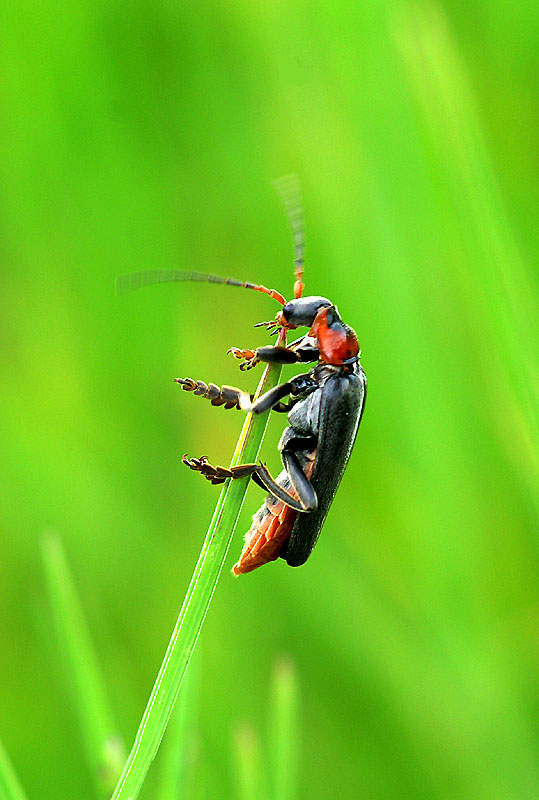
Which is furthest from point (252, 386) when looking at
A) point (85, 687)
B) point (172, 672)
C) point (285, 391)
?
point (172, 672)

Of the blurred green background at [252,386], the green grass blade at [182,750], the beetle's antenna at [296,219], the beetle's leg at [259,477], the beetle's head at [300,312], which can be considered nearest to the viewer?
the green grass blade at [182,750]

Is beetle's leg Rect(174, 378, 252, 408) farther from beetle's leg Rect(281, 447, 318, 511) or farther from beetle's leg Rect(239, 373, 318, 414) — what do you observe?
beetle's leg Rect(281, 447, 318, 511)

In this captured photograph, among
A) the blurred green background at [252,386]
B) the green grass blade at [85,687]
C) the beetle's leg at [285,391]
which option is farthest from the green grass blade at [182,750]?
the blurred green background at [252,386]

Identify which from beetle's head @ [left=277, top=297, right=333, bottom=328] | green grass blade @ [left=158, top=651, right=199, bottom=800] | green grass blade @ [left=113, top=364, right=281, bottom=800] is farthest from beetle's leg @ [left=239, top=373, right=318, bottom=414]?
green grass blade @ [left=158, top=651, right=199, bottom=800]

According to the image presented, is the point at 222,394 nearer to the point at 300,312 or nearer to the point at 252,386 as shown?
the point at 300,312

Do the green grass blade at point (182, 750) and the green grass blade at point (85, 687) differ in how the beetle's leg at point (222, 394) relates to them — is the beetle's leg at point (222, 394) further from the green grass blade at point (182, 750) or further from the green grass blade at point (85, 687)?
the green grass blade at point (182, 750)
